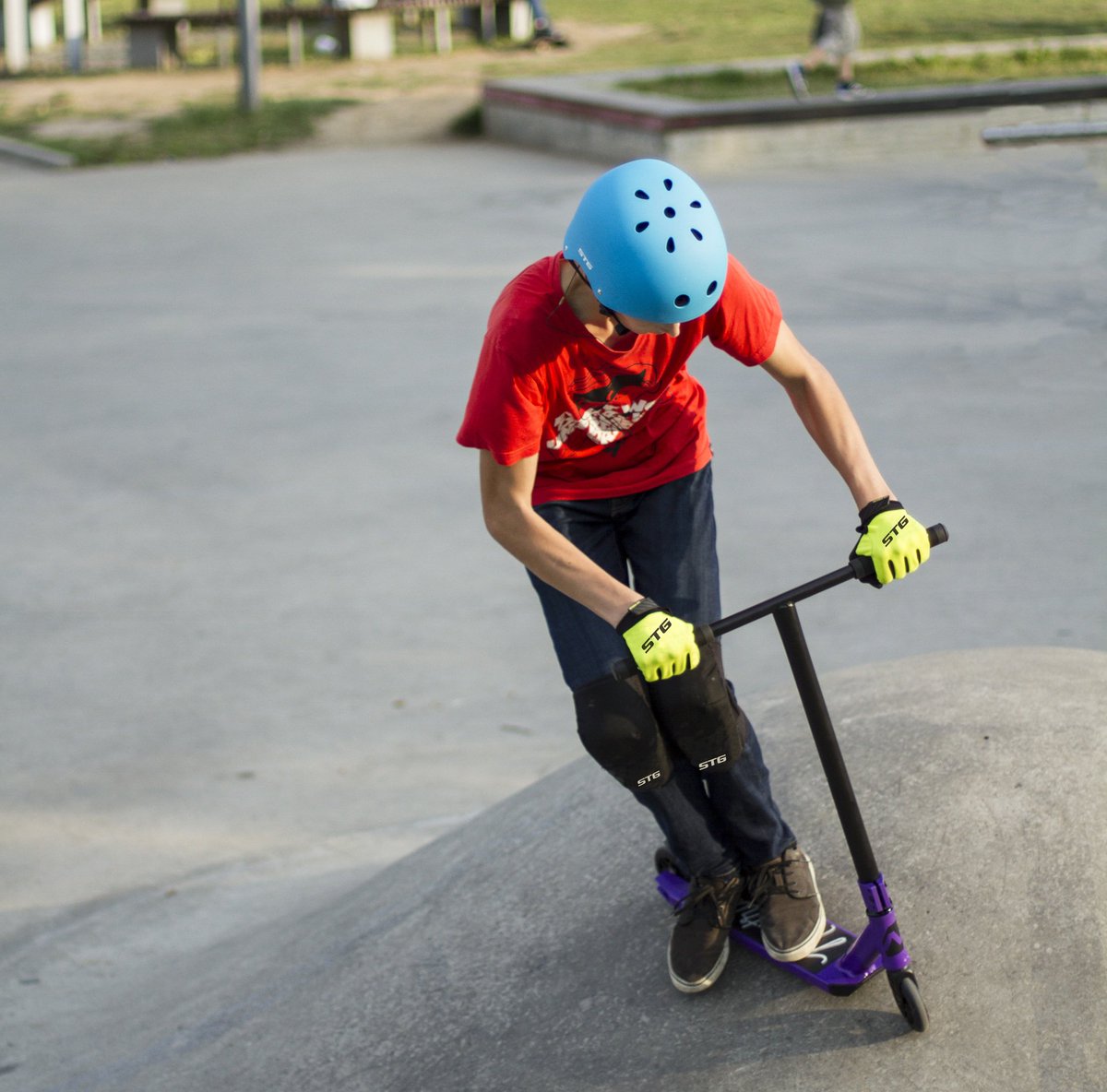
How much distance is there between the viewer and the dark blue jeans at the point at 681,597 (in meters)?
3.09

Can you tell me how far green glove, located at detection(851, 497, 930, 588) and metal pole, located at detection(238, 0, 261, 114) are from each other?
718 inches

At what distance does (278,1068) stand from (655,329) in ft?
6.45

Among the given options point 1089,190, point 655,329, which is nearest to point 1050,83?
point 1089,190

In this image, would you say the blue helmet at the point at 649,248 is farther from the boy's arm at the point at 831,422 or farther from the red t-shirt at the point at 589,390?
the boy's arm at the point at 831,422

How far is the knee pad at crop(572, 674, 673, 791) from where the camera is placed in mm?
2914

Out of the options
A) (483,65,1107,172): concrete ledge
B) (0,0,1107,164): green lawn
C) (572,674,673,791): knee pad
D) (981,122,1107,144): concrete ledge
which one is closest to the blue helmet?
(572,674,673,791): knee pad

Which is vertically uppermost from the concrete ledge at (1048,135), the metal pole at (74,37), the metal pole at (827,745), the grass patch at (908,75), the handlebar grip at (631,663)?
the metal pole at (74,37)

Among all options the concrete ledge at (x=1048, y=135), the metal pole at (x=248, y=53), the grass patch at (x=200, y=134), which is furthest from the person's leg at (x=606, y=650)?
the metal pole at (x=248, y=53)

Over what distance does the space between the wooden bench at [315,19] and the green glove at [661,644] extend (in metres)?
23.7

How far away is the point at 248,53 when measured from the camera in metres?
19.6

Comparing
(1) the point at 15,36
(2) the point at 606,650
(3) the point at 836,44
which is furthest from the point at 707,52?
(2) the point at 606,650

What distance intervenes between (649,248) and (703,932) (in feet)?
4.89

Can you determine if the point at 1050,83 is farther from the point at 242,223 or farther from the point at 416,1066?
the point at 416,1066

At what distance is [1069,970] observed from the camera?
2.88 metres
